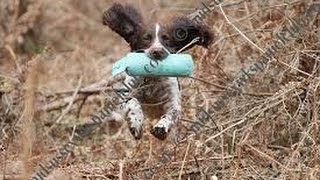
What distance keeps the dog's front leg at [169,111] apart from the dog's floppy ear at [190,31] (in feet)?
0.99

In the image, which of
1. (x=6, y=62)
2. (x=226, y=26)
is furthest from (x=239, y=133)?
(x=6, y=62)

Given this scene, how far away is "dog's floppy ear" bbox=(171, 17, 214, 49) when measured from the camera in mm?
5973

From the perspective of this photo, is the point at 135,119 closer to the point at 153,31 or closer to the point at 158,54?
the point at 158,54

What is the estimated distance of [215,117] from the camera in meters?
6.56

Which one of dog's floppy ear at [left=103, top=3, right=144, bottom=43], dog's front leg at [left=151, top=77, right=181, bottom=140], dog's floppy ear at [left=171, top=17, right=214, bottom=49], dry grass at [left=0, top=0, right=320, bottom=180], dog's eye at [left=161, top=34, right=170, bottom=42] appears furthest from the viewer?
dog's floppy ear at [left=103, top=3, right=144, bottom=43]

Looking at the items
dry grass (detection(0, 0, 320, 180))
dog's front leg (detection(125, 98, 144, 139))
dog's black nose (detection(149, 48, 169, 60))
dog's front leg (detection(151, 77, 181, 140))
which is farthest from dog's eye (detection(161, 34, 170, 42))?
dry grass (detection(0, 0, 320, 180))

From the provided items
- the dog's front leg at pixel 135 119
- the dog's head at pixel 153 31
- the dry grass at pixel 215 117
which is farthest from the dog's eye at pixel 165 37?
the dry grass at pixel 215 117

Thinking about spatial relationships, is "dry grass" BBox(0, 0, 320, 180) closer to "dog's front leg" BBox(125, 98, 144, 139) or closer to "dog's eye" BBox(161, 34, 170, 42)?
"dog's front leg" BBox(125, 98, 144, 139)

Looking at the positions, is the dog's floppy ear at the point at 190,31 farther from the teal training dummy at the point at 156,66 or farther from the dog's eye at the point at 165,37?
the teal training dummy at the point at 156,66

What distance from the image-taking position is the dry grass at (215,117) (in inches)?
222

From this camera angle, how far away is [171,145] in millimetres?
6250

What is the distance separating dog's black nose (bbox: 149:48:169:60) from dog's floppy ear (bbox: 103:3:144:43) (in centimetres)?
45

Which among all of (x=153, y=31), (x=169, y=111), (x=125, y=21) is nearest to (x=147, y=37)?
(x=153, y=31)

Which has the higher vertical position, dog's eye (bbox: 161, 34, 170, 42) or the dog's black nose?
dog's eye (bbox: 161, 34, 170, 42)
